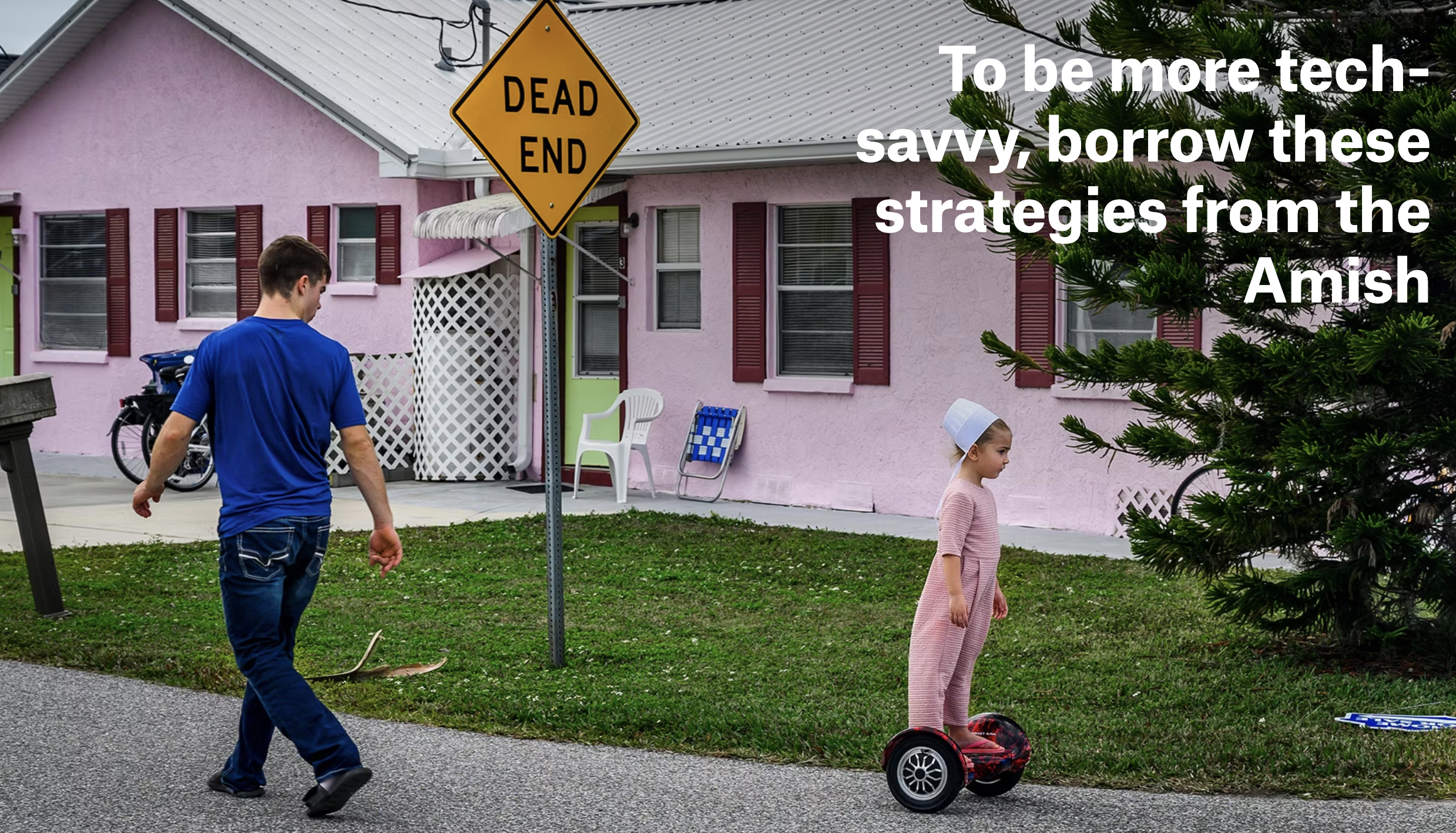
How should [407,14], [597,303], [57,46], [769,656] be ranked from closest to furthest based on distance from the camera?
[769,656], [597,303], [407,14], [57,46]

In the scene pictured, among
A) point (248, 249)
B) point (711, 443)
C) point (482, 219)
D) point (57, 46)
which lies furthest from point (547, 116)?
point (57, 46)

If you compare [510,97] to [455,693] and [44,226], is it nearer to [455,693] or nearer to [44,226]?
[455,693]

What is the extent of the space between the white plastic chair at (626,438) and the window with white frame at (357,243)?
3.47 metres

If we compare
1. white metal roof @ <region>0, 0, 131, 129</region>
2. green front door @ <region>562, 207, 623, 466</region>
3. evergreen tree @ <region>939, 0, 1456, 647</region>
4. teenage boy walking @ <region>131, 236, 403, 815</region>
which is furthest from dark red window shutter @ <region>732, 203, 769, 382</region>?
teenage boy walking @ <region>131, 236, 403, 815</region>

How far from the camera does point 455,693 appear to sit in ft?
25.0

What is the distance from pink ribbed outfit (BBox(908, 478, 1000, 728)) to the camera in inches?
232

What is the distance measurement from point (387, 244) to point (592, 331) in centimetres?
238

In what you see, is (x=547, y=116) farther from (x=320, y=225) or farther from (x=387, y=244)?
(x=320, y=225)

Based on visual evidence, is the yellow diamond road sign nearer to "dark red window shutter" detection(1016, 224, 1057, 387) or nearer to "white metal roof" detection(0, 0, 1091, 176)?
"white metal roof" detection(0, 0, 1091, 176)

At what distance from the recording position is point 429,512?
1428 cm

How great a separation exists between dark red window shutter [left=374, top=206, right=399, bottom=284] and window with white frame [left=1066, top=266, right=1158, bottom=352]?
6.86 meters

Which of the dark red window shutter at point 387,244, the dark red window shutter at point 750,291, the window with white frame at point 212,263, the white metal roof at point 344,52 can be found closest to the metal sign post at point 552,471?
the dark red window shutter at point 750,291

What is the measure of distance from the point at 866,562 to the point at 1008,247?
3.81 m

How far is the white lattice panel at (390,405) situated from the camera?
16.7m
